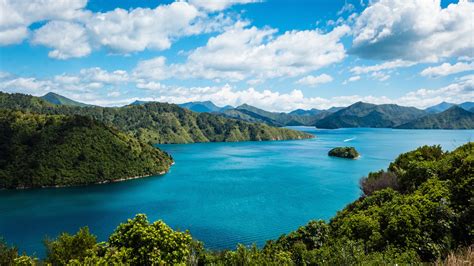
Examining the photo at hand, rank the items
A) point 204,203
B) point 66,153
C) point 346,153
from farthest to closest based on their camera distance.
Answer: point 346,153 < point 66,153 < point 204,203

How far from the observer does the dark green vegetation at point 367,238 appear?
17516mm

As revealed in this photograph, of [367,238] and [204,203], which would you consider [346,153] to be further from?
[367,238]

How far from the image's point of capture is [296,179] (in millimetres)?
116188

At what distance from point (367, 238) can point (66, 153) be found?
138m

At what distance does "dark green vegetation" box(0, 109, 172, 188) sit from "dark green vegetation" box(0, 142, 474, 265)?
4152 inches

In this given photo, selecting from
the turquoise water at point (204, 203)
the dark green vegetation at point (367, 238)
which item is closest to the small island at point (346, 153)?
the turquoise water at point (204, 203)

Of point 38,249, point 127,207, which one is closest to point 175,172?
point 127,207

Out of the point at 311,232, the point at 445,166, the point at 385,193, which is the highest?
the point at 445,166

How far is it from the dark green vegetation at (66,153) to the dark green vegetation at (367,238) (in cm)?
10547

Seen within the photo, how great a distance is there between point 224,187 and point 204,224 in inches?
1504

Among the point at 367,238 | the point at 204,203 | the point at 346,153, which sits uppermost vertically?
the point at 367,238

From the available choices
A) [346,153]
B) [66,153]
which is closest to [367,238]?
[66,153]

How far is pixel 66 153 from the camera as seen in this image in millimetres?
135750

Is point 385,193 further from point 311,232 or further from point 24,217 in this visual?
point 24,217
